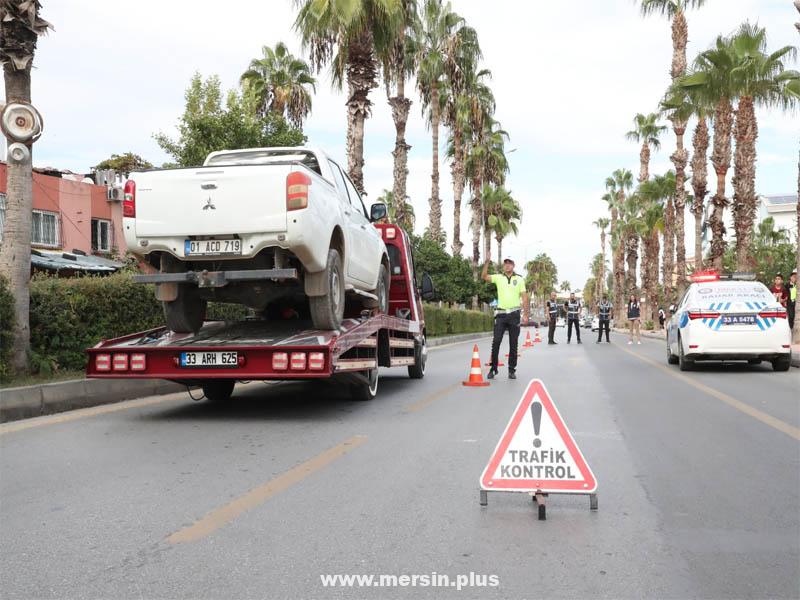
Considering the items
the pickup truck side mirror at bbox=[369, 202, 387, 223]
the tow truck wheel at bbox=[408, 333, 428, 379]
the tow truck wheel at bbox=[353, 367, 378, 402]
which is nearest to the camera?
the tow truck wheel at bbox=[353, 367, 378, 402]

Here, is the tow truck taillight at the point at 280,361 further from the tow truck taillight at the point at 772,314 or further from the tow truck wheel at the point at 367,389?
the tow truck taillight at the point at 772,314

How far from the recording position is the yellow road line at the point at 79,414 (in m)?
8.09

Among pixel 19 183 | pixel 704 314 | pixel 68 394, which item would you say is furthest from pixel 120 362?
pixel 704 314

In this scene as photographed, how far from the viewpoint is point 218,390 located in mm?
10516

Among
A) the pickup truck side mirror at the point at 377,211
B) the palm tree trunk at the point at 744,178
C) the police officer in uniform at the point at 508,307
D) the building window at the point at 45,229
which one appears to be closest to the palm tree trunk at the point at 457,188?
the palm tree trunk at the point at 744,178

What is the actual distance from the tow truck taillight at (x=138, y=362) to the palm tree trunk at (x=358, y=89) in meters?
13.4

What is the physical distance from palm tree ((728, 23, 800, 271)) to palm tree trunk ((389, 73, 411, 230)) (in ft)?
40.1

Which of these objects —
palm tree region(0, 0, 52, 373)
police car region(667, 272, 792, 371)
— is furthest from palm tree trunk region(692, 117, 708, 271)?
palm tree region(0, 0, 52, 373)

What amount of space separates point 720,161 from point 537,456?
89.0 ft

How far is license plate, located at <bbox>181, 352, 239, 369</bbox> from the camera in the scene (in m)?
8.39

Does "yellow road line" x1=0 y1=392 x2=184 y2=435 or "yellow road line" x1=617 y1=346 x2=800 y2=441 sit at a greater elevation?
"yellow road line" x1=0 y1=392 x2=184 y2=435

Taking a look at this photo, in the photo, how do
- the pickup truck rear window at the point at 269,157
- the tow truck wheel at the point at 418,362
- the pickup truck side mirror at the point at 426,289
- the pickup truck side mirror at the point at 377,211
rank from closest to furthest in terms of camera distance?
the pickup truck rear window at the point at 269,157 < the pickup truck side mirror at the point at 377,211 < the tow truck wheel at the point at 418,362 < the pickup truck side mirror at the point at 426,289

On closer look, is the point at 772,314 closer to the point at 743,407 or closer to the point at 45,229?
the point at 743,407

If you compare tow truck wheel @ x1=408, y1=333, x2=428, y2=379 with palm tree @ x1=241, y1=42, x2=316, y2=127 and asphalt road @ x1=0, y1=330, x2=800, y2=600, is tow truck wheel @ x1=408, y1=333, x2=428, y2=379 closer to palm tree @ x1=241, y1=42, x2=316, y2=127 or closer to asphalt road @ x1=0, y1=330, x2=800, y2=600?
asphalt road @ x1=0, y1=330, x2=800, y2=600
